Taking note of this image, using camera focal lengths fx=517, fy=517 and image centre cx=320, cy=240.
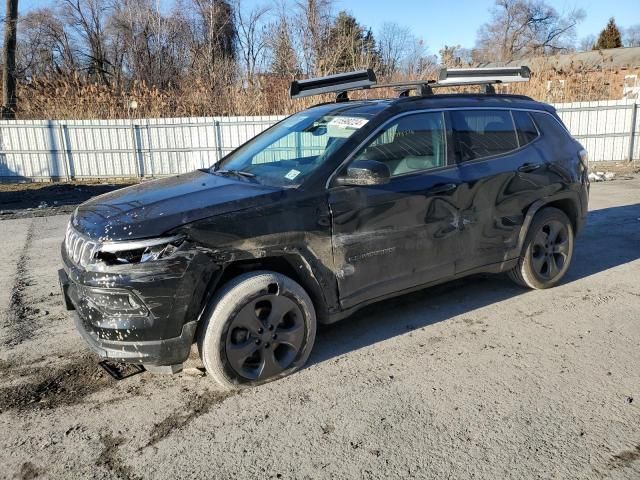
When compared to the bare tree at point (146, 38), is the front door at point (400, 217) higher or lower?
lower

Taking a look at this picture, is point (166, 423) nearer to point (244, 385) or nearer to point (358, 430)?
point (244, 385)

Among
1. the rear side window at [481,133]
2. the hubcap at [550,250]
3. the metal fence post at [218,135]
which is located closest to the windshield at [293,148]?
the rear side window at [481,133]

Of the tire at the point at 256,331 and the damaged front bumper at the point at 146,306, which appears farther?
the tire at the point at 256,331

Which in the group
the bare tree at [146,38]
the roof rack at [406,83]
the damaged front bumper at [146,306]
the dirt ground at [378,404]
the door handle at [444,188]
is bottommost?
the dirt ground at [378,404]

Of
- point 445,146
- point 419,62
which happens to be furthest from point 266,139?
point 419,62

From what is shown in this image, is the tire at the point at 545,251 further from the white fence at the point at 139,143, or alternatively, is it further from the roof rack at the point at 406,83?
the white fence at the point at 139,143

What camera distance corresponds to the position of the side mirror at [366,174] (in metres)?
3.51

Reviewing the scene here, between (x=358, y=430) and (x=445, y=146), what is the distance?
239 centimetres

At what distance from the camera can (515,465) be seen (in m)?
2.57

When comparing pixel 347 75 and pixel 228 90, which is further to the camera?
pixel 228 90

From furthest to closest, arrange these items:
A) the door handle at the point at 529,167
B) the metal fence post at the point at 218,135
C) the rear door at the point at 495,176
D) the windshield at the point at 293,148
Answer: the metal fence post at the point at 218,135 → the door handle at the point at 529,167 → the rear door at the point at 495,176 → the windshield at the point at 293,148

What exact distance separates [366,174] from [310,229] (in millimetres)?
538

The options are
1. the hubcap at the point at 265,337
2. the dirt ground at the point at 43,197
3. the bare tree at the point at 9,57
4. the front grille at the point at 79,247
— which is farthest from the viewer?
the bare tree at the point at 9,57

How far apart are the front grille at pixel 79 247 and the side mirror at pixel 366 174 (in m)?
1.63
